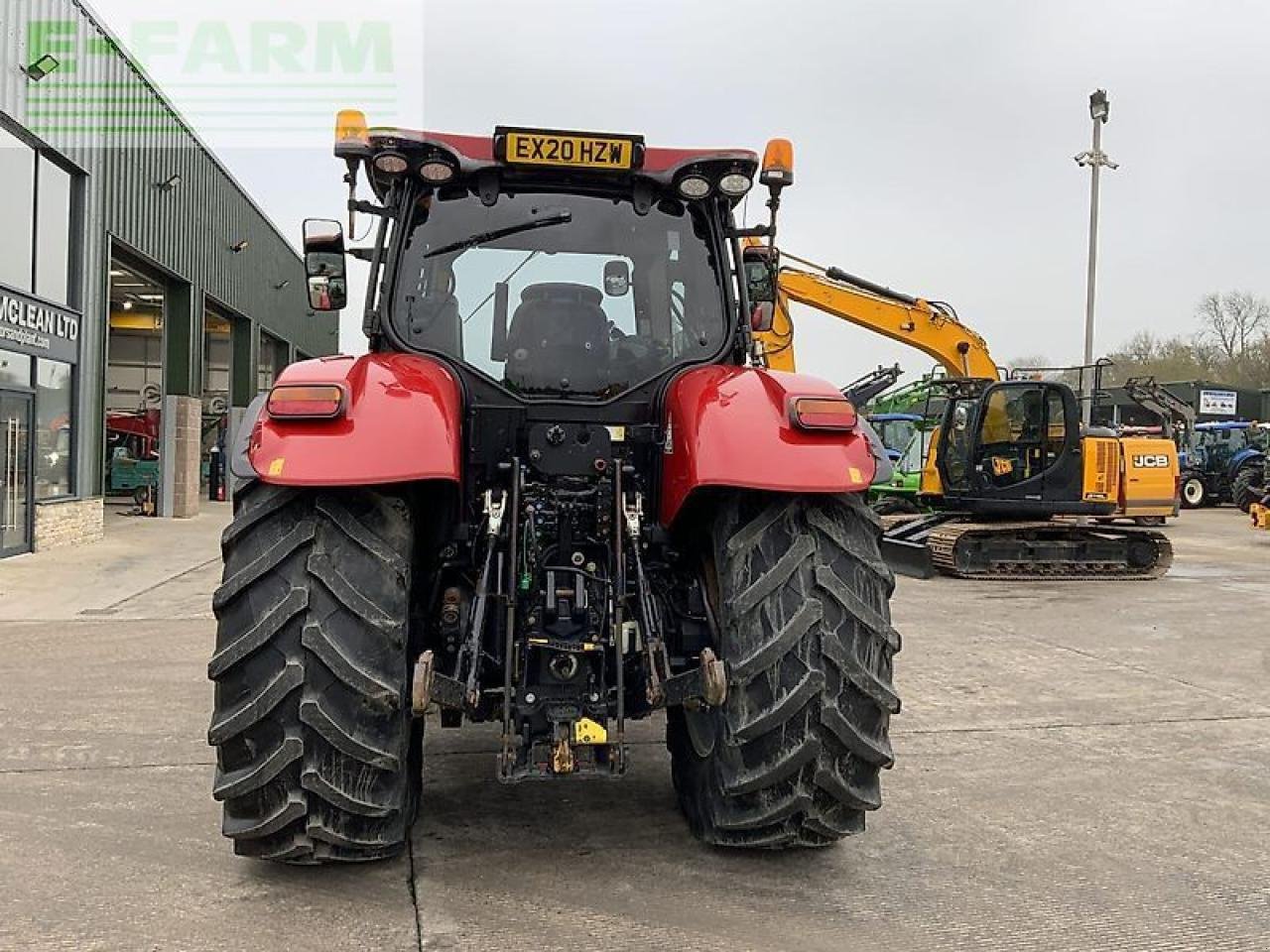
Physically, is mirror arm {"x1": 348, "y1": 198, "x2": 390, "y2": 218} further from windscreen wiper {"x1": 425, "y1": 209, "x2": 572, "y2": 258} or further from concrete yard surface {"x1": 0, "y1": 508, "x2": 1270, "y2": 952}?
concrete yard surface {"x1": 0, "y1": 508, "x2": 1270, "y2": 952}

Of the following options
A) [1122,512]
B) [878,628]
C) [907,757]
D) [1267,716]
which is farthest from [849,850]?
[1122,512]

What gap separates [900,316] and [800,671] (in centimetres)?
1313

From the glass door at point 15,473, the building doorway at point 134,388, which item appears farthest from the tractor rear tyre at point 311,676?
the building doorway at point 134,388

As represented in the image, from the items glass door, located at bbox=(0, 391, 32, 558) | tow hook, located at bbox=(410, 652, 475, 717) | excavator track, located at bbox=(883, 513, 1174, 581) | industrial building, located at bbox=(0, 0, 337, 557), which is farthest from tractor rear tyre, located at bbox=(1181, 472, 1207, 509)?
tow hook, located at bbox=(410, 652, 475, 717)

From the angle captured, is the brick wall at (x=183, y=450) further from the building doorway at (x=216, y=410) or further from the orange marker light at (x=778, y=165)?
the orange marker light at (x=778, y=165)

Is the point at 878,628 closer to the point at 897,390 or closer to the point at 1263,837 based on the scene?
the point at 1263,837

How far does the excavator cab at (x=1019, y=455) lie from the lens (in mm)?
13680

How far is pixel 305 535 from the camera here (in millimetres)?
3307

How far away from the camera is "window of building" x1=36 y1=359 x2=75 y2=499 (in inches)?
564

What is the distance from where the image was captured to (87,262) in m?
15.5

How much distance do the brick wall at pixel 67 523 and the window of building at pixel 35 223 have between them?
9.10 feet

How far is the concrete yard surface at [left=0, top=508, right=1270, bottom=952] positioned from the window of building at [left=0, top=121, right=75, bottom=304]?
8206mm

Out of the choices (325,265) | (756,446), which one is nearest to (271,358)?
(325,265)

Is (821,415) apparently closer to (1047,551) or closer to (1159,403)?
(1047,551)
